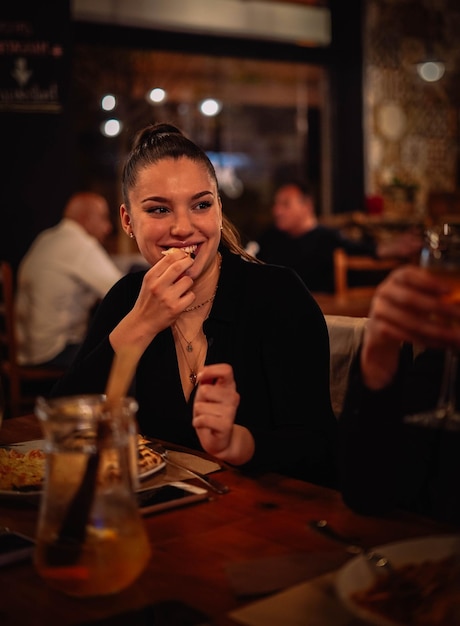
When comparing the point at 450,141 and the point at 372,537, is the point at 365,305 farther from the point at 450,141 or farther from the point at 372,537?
the point at 450,141

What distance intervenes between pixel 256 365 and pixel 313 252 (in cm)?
451

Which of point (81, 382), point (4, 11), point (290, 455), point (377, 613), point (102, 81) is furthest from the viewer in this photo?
point (102, 81)

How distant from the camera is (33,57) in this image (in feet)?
19.0

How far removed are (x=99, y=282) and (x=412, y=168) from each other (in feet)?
14.2

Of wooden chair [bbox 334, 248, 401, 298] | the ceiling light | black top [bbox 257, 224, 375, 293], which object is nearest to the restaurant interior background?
the ceiling light

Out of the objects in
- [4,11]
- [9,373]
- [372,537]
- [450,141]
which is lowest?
[9,373]

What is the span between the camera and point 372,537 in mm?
1274

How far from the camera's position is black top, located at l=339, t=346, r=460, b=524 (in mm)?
1363

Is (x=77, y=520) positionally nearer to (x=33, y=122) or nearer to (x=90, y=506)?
(x=90, y=506)

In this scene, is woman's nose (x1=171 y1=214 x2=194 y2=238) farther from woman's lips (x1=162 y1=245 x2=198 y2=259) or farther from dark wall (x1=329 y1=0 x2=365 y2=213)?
dark wall (x1=329 y1=0 x2=365 y2=213)

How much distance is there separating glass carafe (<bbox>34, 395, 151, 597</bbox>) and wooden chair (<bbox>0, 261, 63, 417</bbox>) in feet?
12.3

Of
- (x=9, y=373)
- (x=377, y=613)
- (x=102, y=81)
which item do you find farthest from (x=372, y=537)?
(x=102, y=81)

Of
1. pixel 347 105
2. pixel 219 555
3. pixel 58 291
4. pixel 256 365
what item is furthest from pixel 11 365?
pixel 347 105

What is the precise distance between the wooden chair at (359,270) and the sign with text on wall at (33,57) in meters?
2.17
